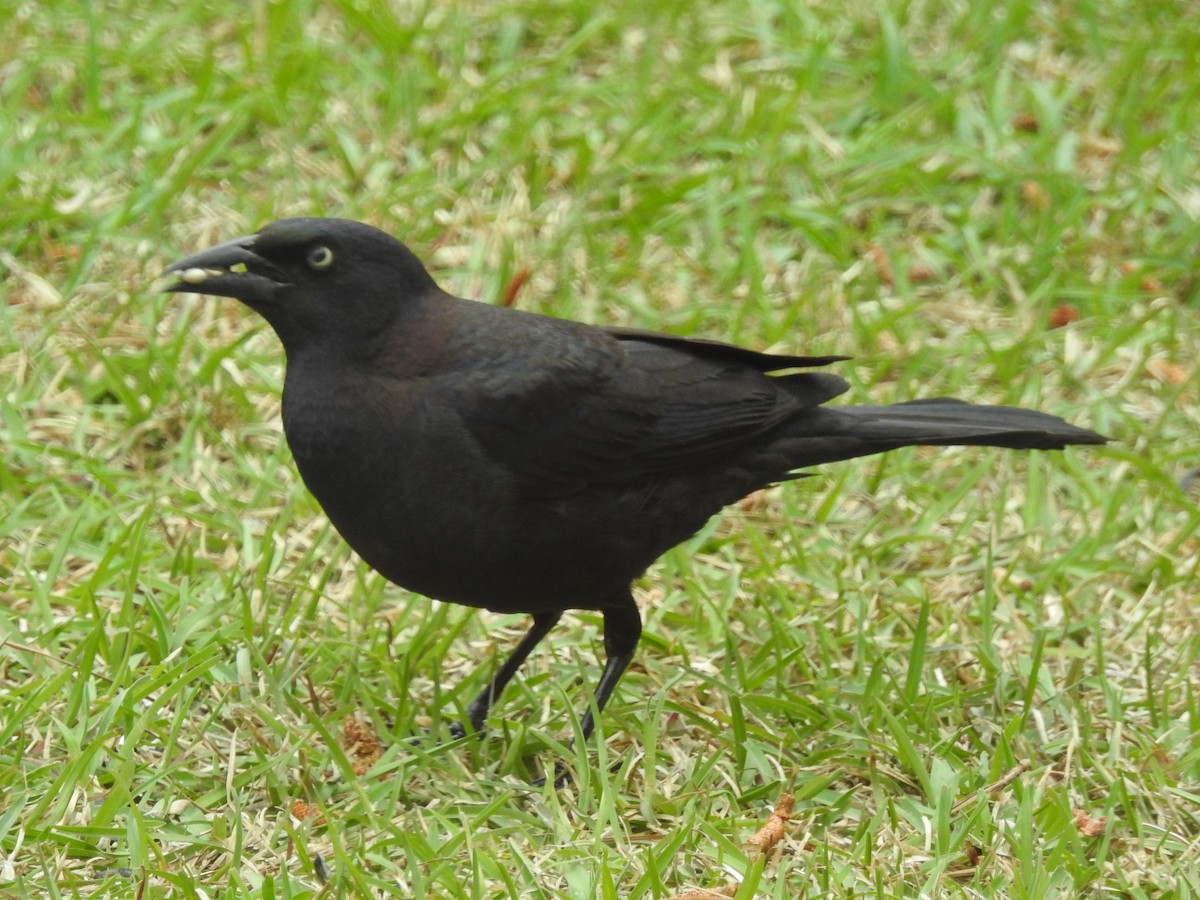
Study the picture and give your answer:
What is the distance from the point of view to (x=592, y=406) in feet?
13.3

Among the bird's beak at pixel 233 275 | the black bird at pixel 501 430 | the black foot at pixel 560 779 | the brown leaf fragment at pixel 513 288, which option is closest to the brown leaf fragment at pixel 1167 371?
the black bird at pixel 501 430

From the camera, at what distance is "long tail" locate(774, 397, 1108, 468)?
4.35m

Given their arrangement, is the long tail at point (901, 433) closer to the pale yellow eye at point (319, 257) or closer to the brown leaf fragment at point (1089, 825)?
the brown leaf fragment at point (1089, 825)

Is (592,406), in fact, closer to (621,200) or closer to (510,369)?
(510,369)

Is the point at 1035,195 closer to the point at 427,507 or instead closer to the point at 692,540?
the point at 692,540

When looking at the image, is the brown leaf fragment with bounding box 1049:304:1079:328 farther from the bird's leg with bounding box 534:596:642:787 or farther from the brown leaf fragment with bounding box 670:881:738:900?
the brown leaf fragment with bounding box 670:881:738:900

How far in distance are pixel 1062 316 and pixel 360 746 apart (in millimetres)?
3262

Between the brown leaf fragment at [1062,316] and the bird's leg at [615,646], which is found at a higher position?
the brown leaf fragment at [1062,316]

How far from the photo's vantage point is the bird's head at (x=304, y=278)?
12.6 ft

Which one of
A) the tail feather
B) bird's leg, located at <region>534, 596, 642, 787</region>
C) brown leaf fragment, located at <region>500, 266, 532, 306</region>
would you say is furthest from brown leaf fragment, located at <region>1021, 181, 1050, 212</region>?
bird's leg, located at <region>534, 596, 642, 787</region>

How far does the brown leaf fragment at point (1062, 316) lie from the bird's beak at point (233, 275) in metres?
3.22

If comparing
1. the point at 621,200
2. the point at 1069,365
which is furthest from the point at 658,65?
the point at 1069,365

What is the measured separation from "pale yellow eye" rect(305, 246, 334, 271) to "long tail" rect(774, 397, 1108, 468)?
49.9 inches

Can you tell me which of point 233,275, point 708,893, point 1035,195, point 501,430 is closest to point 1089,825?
point 708,893
